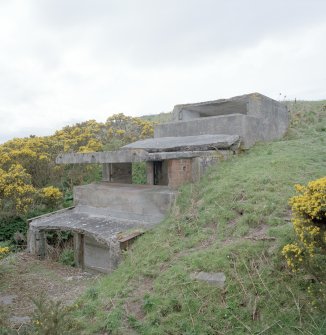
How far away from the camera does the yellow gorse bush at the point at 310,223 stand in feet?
10.5

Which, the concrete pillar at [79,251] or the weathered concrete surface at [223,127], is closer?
the weathered concrete surface at [223,127]

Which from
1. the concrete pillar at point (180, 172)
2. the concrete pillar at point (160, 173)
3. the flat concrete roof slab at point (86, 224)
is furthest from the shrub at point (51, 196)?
the concrete pillar at point (180, 172)

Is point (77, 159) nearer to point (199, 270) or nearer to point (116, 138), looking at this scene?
point (199, 270)

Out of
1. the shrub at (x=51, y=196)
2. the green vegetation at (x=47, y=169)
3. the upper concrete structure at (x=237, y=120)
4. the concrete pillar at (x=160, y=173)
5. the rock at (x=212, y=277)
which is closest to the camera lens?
the rock at (x=212, y=277)

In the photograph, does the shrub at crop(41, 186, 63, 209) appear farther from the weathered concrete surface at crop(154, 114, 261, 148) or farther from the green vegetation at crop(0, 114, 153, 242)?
the weathered concrete surface at crop(154, 114, 261, 148)

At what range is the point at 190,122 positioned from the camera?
8656 millimetres

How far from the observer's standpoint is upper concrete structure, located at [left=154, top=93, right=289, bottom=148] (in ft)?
25.9

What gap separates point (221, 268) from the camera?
13.7ft

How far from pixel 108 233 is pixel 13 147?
6564 mm

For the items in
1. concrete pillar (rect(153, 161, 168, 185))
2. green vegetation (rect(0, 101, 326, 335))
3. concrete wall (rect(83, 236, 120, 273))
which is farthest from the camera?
concrete pillar (rect(153, 161, 168, 185))

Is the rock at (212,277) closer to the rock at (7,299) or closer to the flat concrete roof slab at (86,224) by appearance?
the flat concrete roof slab at (86,224)

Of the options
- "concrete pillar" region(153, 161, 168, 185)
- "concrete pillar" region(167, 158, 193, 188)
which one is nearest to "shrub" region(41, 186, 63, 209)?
"concrete pillar" region(153, 161, 168, 185)

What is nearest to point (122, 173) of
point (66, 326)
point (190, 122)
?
point (190, 122)

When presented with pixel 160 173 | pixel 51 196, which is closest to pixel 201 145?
pixel 160 173
